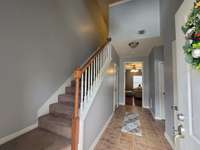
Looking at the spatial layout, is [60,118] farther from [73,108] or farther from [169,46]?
[169,46]

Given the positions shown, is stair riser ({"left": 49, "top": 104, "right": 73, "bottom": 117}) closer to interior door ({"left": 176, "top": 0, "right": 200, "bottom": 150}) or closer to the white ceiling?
interior door ({"left": 176, "top": 0, "right": 200, "bottom": 150})

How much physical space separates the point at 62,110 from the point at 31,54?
1.32 m

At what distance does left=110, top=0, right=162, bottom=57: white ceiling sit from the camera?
3352mm

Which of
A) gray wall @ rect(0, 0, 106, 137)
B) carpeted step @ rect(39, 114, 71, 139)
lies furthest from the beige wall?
carpeted step @ rect(39, 114, 71, 139)

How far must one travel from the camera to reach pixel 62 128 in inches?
77.8

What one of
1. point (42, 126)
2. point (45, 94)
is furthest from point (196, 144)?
point (45, 94)

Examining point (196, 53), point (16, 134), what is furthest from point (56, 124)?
point (196, 53)

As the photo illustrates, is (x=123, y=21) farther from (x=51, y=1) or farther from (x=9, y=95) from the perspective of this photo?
(x=9, y=95)

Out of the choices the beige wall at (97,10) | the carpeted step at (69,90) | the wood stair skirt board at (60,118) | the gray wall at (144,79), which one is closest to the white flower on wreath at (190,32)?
the wood stair skirt board at (60,118)

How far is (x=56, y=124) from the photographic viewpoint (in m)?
2.06

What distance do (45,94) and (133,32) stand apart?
3.15m

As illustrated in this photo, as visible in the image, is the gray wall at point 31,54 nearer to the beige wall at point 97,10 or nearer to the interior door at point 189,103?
the beige wall at point 97,10

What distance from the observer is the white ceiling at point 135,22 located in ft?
11.0

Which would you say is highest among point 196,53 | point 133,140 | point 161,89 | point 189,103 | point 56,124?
point 196,53
